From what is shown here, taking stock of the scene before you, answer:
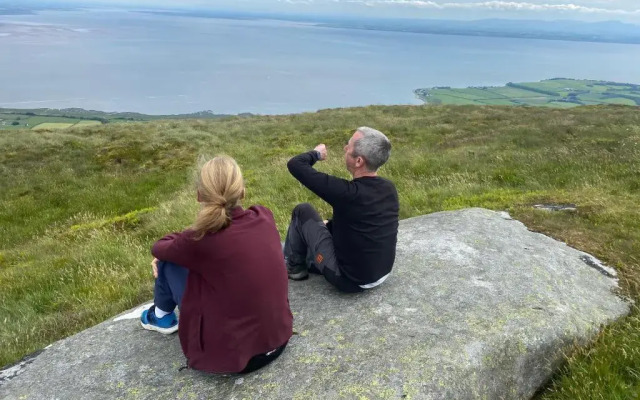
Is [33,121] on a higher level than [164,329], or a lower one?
lower

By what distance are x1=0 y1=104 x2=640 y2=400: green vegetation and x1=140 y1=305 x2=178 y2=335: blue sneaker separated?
1.93m

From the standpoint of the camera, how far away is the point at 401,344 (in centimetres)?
473

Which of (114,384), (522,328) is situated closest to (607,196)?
(522,328)

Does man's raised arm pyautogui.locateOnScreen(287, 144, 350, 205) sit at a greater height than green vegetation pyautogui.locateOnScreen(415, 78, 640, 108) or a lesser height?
greater

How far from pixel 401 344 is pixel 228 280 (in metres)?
2.03

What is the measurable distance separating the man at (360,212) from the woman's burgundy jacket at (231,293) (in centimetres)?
132

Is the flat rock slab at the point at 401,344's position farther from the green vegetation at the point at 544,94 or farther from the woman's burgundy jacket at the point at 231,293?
the green vegetation at the point at 544,94

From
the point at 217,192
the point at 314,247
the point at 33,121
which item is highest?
the point at 217,192

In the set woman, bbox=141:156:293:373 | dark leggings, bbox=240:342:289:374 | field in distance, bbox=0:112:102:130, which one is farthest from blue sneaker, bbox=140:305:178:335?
field in distance, bbox=0:112:102:130

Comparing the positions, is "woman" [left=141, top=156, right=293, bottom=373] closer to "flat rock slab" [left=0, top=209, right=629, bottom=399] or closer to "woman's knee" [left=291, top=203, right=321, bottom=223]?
"flat rock slab" [left=0, top=209, right=629, bottom=399]

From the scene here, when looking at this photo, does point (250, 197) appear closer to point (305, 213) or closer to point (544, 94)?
point (305, 213)

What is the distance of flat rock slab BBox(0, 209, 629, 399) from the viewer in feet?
14.1

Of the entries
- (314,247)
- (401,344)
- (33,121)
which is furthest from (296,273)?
(33,121)

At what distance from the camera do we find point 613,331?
520cm
